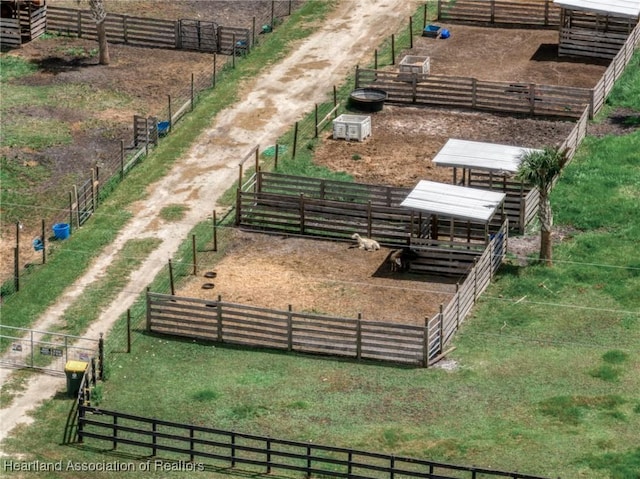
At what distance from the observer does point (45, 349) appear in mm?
55406

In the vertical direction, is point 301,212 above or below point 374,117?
below

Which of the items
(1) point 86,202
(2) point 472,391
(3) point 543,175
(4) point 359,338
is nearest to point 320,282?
(4) point 359,338

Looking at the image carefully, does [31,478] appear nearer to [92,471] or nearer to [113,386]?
[92,471]

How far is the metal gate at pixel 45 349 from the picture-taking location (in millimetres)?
54969

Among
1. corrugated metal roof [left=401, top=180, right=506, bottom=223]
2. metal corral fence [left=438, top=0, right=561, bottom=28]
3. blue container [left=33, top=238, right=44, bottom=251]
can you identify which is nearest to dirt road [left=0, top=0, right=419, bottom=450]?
metal corral fence [left=438, top=0, right=561, bottom=28]

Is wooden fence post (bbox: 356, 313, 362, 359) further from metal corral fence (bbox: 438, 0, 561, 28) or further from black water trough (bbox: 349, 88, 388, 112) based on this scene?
metal corral fence (bbox: 438, 0, 561, 28)

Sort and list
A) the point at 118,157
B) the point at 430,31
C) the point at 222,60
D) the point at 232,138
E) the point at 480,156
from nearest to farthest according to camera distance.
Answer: the point at 480,156 < the point at 118,157 < the point at 232,138 < the point at 222,60 < the point at 430,31

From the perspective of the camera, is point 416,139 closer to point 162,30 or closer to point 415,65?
point 415,65

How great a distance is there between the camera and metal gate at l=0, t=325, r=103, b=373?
5497cm

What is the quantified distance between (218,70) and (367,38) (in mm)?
7355

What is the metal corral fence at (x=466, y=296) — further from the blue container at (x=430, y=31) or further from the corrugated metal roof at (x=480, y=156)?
the blue container at (x=430, y=31)

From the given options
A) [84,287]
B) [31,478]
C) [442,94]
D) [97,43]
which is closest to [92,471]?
[31,478]

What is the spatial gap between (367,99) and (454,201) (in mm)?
14242

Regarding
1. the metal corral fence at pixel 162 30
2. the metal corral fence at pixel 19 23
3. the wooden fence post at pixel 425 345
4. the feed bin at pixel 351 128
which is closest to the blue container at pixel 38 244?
the feed bin at pixel 351 128
